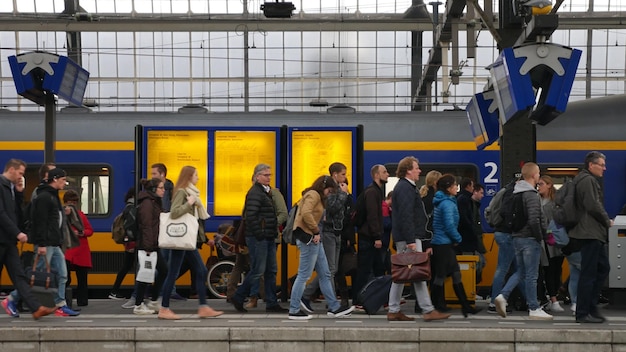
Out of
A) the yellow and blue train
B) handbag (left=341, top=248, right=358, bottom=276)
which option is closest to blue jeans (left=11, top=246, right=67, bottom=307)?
handbag (left=341, top=248, right=358, bottom=276)

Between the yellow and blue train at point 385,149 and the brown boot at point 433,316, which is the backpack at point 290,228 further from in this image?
the yellow and blue train at point 385,149

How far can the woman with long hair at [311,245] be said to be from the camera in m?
11.8

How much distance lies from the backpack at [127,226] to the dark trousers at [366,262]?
9.19 feet

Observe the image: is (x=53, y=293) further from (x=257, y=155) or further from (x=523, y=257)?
(x=523, y=257)

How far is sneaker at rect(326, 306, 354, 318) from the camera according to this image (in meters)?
12.2

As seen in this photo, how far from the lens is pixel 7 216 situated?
1125cm

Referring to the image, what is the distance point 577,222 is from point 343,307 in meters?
2.96

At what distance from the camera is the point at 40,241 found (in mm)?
11734

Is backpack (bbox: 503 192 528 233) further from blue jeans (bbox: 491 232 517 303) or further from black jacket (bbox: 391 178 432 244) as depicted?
black jacket (bbox: 391 178 432 244)

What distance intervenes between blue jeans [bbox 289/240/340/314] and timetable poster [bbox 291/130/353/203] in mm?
2288

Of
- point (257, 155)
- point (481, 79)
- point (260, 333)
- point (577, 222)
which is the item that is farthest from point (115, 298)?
point (481, 79)

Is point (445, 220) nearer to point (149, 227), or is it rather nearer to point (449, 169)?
point (149, 227)

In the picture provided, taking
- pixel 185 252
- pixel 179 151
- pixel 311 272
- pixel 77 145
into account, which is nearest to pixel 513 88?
pixel 311 272

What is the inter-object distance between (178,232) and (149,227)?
0.69 metres
